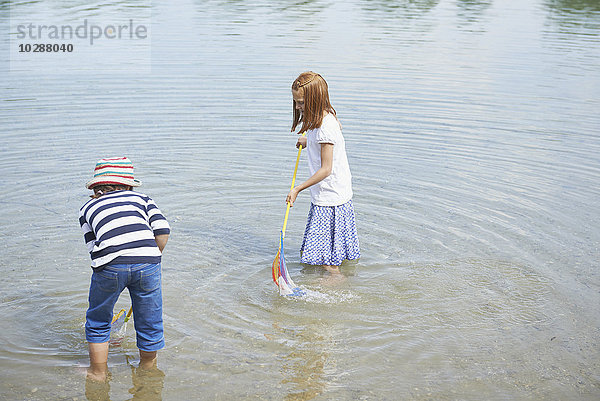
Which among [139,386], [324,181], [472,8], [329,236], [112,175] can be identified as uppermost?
[472,8]

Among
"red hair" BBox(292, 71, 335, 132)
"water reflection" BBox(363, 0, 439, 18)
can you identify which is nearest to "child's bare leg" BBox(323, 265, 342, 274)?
"red hair" BBox(292, 71, 335, 132)

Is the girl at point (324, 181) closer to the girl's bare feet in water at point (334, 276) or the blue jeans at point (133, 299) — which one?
the girl's bare feet in water at point (334, 276)

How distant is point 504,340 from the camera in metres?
5.11

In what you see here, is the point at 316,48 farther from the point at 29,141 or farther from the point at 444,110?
the point at 29,141

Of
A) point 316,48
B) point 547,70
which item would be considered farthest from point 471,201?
point 316,48

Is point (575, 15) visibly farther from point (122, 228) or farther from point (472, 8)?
point (122, 228)

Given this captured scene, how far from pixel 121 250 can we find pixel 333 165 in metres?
2.17

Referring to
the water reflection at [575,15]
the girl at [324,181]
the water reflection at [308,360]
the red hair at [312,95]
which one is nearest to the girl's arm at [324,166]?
the girl at [324,181]

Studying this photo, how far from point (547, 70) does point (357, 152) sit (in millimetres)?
8081

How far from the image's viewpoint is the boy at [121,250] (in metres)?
4.14

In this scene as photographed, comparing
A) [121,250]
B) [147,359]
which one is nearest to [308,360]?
[147,359]

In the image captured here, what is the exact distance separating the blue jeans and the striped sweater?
62 millimetres

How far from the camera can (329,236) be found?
6023mm

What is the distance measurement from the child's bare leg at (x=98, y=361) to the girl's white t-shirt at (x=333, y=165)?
2.24m
